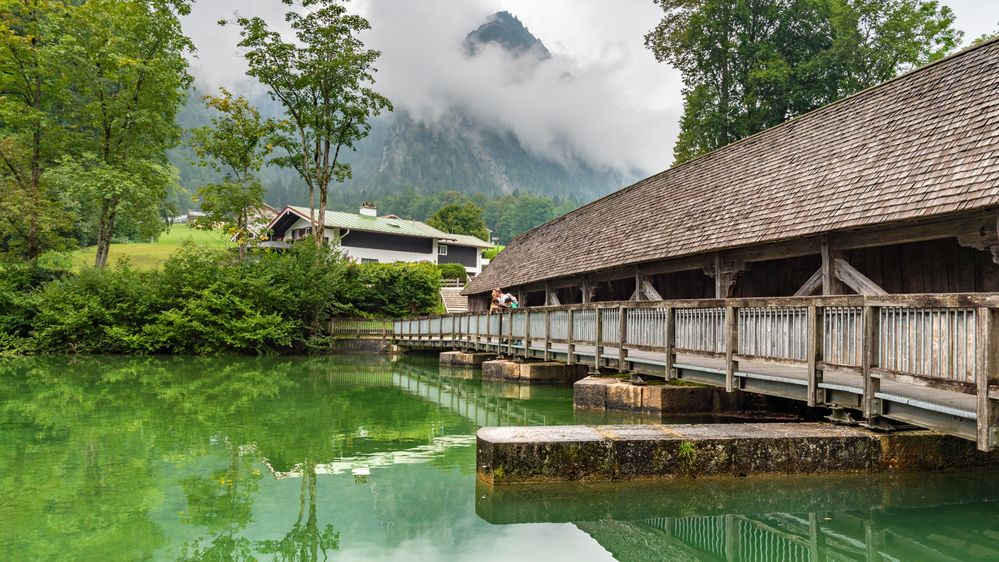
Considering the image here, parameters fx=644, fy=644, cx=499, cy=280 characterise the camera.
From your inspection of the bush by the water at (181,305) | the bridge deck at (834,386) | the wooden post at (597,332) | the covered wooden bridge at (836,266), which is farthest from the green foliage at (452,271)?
the wooden post at (597,332)

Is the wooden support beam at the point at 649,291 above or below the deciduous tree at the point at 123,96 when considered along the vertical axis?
below

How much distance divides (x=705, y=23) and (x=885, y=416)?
3362 centimetres

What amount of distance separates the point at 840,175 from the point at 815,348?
5.68 m

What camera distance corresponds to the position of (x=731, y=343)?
28.9ft

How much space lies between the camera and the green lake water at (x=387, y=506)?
17.1 feet

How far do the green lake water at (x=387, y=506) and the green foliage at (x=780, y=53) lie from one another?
2954cm

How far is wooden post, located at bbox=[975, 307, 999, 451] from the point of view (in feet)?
16.7

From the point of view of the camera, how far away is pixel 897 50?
31.5 meters

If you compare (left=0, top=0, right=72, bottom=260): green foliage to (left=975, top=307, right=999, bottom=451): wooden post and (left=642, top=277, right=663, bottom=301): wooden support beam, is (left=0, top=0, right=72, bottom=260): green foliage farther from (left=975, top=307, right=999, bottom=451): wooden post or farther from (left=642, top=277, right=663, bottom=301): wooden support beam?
(left=975, top=307, right=999, bottom=451): wooden post

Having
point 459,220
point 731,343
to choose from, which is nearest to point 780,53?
point 731,343

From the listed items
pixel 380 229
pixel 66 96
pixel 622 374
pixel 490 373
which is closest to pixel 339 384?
pixel 490 373

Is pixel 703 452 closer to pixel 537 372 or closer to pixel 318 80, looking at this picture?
pixel 537 372

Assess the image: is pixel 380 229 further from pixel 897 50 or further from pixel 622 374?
pixel 622 374

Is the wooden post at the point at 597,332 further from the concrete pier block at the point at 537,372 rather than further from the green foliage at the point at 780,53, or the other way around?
the green foliage at the point at 780,53
